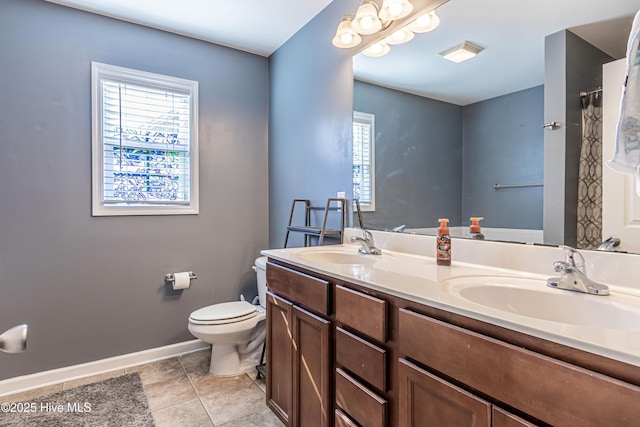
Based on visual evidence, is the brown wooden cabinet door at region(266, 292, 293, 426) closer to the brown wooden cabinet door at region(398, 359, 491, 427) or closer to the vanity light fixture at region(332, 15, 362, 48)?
the brown wooden cabinet door at region(398, 359, 491, 427)

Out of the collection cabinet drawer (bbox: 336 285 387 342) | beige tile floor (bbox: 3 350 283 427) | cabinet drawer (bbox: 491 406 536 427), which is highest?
cabinet drawer (bbox: 336 285 387 342)

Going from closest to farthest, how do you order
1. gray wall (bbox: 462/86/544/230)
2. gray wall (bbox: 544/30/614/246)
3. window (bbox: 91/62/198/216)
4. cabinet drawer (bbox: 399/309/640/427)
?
cabinet drawer (bbox: 399/309/640/427) → gray wall (bbox: 544/30/614/246) → gray wall (bbox: 462/86/544/230) → window (bbox: 91/62/198/216)

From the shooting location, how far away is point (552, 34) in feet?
4.03

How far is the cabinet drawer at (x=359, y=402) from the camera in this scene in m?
1.05

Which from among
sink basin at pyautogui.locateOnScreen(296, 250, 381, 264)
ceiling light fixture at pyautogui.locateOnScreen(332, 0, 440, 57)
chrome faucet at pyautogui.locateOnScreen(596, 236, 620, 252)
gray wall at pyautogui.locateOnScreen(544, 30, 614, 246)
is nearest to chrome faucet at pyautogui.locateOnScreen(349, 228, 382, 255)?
sink basin at pyautogui.locateOnScreen(296, 250, 381, 264)

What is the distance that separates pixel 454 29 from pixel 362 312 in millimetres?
1306

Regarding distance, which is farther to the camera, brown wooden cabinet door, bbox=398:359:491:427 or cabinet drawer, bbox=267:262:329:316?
cabinet drawer, bbox=267:262:329:316

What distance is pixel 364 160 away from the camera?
6.63 feet

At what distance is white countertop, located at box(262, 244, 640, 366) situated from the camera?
2.01 ft

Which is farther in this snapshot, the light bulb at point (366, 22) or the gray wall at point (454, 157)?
the light bulb at point (366, 22)

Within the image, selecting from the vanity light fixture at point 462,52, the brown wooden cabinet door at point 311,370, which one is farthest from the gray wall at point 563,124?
the brown wooden cabinet door at point 311,370

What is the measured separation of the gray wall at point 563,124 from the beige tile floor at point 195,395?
1.59m

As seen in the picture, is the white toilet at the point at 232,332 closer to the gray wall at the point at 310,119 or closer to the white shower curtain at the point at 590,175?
the gray wall at the point at 310,119

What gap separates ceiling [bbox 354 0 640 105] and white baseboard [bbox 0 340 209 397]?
237cm
